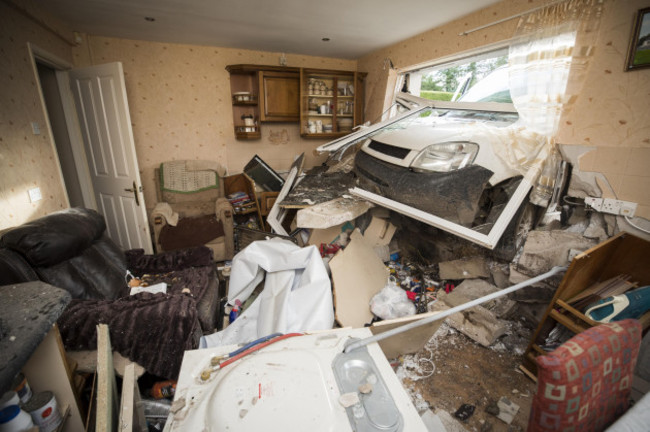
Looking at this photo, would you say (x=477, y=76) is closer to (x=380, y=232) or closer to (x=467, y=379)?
(x=380, y=232)

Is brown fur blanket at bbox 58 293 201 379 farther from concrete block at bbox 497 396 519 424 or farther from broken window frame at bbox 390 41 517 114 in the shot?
broken window frame at bbox 390 41 517 114

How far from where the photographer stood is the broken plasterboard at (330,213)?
2021 millimetres

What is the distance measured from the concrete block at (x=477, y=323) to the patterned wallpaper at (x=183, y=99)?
10.3ft

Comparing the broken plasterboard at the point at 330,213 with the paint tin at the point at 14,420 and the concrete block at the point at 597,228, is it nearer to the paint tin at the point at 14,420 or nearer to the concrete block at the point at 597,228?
the concrete block at the point at 597,228

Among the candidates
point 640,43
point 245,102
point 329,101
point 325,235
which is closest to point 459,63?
point 640,43

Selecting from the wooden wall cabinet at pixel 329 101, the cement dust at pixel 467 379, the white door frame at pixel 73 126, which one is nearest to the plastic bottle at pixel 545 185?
the cement dust at pixel 467 379

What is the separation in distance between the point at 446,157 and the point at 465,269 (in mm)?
897

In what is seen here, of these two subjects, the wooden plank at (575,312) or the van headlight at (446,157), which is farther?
the van headlight at (446,157)

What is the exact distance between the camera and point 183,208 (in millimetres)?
3352

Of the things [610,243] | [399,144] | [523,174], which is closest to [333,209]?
[399,144]

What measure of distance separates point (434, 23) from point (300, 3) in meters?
1.29

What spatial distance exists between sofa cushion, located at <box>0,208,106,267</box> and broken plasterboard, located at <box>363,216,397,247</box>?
6.64 feet

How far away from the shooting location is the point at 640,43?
4.53 ft

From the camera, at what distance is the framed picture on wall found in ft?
4.45
